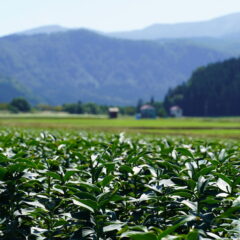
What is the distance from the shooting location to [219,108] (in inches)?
6954

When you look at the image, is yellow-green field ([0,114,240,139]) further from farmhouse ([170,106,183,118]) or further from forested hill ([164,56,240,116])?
farmhouse ([170,106,183,118])

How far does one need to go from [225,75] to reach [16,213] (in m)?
191

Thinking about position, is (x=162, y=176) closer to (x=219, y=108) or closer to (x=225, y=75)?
(x=219, y=108)

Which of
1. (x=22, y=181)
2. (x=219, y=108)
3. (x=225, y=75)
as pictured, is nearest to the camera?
(x=22, y=181)

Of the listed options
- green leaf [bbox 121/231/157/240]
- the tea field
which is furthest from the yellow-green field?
green leaf [bbox 121/231/157/240]

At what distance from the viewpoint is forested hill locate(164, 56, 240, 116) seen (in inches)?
6949

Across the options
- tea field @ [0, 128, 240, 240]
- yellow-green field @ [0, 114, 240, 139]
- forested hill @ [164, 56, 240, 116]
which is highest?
forested hill @ [164, 56, 240, 116]

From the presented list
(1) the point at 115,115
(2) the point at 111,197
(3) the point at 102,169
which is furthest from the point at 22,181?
(1) the point at 115,115

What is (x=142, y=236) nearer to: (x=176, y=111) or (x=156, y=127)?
(x=156, y=127)

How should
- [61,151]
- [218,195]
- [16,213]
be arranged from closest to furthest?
[218,195] → [16,213] → [61,151]

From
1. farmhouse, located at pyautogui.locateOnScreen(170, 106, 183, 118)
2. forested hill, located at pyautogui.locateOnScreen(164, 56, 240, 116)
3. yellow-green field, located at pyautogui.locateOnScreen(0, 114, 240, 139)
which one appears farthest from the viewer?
farmhouse, located at pyautogui.locateOnScreen(170, 106, 183, 118)

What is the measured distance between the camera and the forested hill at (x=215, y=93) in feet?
579

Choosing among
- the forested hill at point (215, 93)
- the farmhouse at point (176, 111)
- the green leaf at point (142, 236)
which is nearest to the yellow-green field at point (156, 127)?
the green leaf at point (142, 236)

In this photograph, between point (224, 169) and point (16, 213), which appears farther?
point (224, 169)
